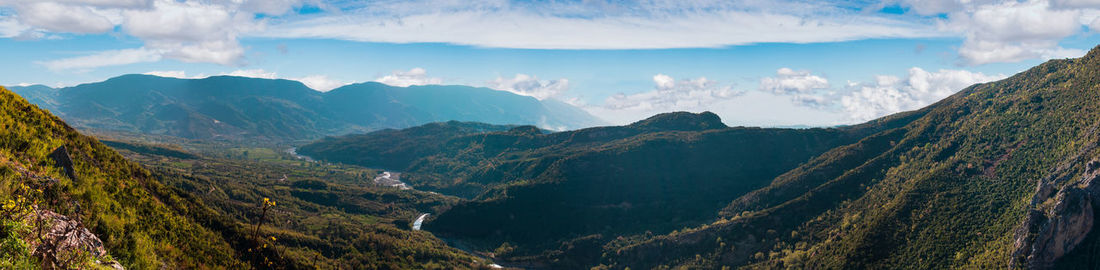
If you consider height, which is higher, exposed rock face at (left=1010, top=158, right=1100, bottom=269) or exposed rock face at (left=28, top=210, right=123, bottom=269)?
exposed rock face at (left=28, top=210, right=123, bottom=269)

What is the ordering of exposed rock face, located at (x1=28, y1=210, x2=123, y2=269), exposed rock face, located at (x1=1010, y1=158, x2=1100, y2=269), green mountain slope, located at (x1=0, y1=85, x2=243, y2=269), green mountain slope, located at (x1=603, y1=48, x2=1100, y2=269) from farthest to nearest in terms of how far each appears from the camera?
1. green mountain slope, located at (x1=603, y1=48, x2=1100, y2=269)
2. exposed rock face, located at (x1=1010, y1=158, x2=1100, y2=269)
3. green mountain slope, located at (x1=0, y1=85, x2=243, y2=269)
4. exposed rock face, located at (x1=28, y1=210, x2=123, y2=269)

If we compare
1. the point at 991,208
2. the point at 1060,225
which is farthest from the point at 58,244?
the point at 991,208

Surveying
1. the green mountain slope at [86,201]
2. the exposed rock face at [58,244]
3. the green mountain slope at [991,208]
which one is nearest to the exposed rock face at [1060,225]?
the green mountain slope at [991,208]

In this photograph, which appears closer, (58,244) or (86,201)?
(58,244)

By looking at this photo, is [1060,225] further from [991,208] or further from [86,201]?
[86,201]

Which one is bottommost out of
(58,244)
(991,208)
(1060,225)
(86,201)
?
(991,208)

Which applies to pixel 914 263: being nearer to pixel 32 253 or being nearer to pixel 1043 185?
pixel 1043 185

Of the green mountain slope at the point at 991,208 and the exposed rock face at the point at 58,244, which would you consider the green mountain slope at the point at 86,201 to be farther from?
the green mountain slope at the point at 991,208

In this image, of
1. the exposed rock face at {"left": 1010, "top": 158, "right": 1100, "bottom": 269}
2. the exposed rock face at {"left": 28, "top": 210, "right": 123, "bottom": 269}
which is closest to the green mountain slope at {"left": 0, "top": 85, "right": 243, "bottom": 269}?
the exposed rock face at {"left": 28, "top": 210, "right": 123, "bottom": 269}

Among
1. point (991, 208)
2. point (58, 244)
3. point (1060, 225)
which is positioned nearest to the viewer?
point (58, 244)

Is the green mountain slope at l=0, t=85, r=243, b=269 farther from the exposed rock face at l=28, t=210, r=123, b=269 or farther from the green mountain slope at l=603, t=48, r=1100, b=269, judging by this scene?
the green mountain slope at l=603, t=48, r=1100, b=269
